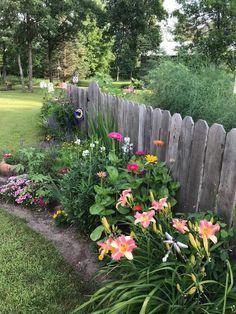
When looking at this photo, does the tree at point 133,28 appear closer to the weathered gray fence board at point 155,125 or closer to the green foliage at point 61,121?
the green foliage at point 61,121

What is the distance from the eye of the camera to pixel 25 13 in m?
21.2

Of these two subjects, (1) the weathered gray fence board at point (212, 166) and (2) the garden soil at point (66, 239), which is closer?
(1) the weathered gray fence board at point (212, 166)

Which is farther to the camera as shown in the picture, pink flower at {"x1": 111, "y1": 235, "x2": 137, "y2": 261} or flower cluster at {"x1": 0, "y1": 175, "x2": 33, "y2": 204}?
flower cluster at {"x1": 0, "y1": 175, "x2": 33, "y2": 204}

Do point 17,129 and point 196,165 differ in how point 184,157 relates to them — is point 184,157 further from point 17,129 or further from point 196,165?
point 17,129

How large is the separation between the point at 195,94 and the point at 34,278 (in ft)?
9.44

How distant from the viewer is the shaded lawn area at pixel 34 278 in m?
2.41

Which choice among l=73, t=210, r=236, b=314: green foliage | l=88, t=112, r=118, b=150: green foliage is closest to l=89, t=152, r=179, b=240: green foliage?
l=73, t=210, r=236, b=314: green foliage

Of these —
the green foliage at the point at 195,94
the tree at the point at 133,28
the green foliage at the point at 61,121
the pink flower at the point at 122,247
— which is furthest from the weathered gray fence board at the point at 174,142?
the tree at the point at 133,28

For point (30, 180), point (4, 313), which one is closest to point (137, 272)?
point (4, 313)

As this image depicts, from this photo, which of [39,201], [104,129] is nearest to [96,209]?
[39,201]

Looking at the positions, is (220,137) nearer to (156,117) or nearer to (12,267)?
(156,117)

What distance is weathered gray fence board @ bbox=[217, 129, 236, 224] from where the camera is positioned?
7.54 feet

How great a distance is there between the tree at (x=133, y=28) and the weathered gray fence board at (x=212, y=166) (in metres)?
26.3

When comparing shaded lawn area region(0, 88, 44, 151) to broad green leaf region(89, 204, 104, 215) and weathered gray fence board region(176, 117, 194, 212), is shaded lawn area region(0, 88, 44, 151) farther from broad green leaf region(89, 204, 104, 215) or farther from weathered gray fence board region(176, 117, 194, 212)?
weathered gray fence board region(176, 117, 194, 212)
